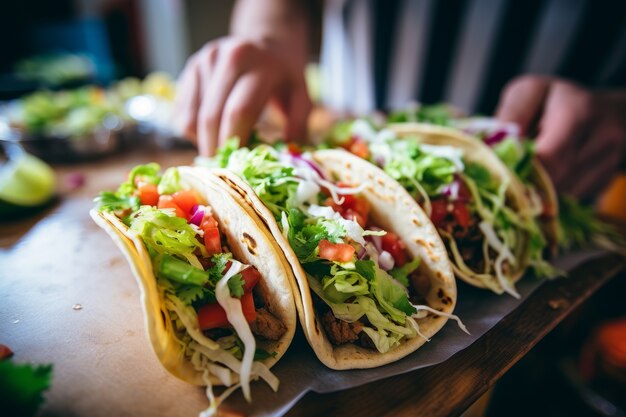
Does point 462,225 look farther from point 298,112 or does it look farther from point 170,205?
point 170,205

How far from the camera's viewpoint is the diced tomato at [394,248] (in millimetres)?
1866

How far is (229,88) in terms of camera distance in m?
2.38

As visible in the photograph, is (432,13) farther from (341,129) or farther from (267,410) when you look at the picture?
(267,410)

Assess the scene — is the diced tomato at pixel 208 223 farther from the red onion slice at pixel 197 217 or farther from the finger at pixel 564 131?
the finger at pixel 564 131

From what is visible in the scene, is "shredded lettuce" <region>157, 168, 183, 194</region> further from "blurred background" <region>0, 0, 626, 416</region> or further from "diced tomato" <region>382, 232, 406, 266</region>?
"blurred background" <region>0, 0, 626, 416</region>

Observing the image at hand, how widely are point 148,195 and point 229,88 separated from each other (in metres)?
0.95

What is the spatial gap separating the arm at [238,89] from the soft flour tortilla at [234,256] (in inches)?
27.1

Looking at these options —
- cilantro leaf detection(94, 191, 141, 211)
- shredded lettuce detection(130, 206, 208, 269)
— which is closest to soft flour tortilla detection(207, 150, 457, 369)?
shredded lettuce detection(130, 206, 208, 269)

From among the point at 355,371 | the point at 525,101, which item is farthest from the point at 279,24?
the point at 355,371

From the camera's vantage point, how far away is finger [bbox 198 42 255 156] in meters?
2.36

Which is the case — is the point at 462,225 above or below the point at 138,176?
below

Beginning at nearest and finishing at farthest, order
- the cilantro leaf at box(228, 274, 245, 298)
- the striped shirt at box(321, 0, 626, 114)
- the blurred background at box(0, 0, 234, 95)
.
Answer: the cilantro leaf at box(228, 274, 245, 298), the striped shirt at box(321, 0, 626, 114), the blurred background at box(0, 0, 234, 95)

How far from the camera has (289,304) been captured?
1.50 metres

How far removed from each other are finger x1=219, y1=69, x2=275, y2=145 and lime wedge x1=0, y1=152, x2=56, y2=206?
141 cm
